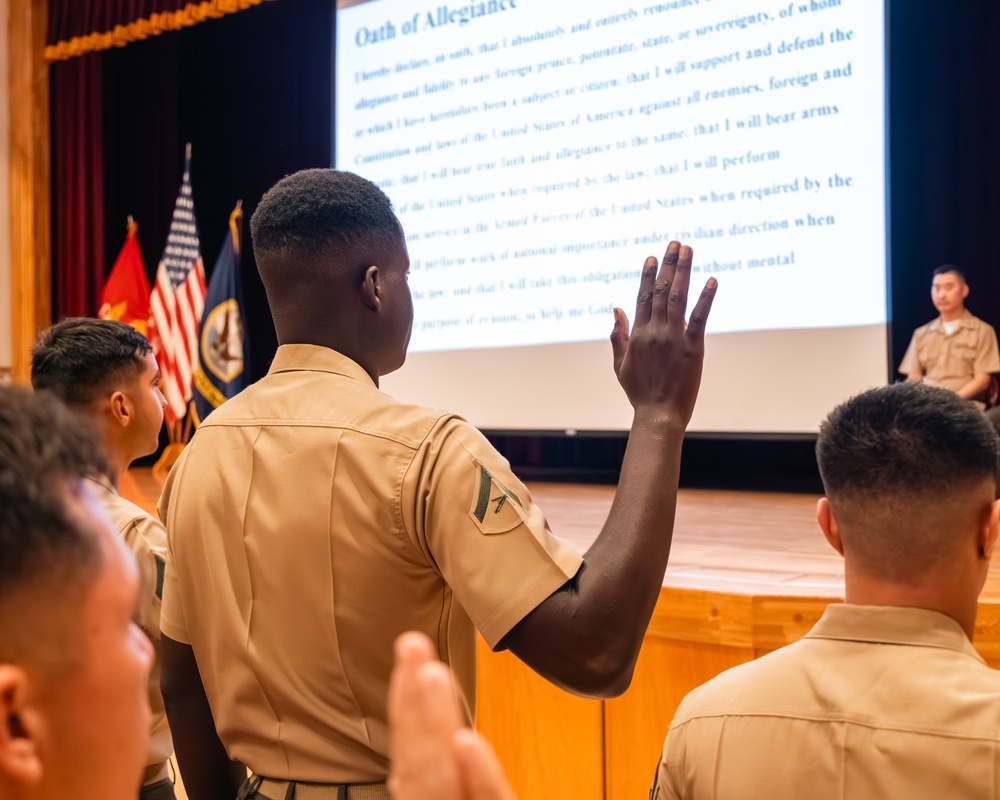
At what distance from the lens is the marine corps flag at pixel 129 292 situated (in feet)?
19.5

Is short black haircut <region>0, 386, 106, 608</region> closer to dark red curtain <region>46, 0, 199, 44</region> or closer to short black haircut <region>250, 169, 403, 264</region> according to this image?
short black haircut <region>250, 169, 403, 264</region>

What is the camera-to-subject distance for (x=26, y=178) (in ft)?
22.4

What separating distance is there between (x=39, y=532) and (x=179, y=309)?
5451 mm

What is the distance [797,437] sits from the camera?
13.1 feet

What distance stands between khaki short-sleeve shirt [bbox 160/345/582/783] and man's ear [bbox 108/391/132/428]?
0.73 metres

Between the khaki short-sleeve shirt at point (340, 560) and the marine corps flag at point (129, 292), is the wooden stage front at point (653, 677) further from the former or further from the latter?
the marine corps flag at point (129, 292)

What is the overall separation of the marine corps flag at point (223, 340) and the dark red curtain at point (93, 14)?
5.89ft

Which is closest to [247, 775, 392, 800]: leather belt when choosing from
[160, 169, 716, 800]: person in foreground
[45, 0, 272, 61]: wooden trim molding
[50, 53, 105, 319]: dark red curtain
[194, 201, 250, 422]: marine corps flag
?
[160, 169, 716, 800]: person in foreground

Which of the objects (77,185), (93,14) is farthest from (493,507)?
(77,185)

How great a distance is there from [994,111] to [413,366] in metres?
2.81

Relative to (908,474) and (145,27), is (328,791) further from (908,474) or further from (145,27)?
(145,27)

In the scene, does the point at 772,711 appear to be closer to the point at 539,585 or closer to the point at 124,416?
the point at 539,585

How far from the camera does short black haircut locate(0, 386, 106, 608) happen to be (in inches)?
18.0

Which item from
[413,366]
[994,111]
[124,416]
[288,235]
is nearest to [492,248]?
[413,366]
